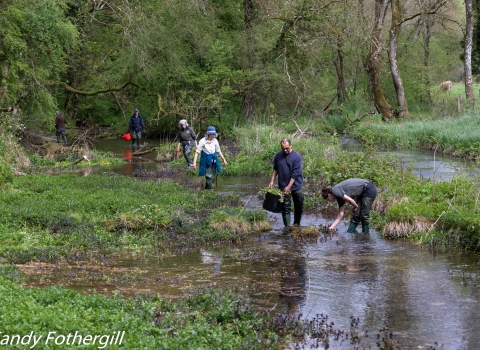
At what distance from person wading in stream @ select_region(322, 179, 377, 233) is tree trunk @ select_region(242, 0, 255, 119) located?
2383 centimetres

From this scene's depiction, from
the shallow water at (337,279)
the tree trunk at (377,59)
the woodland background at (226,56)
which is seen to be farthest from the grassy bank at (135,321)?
the tree trunk at (377,59)

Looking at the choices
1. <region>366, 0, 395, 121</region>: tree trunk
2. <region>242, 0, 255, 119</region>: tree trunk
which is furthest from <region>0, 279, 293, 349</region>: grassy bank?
<region>242, 0, 255, 119</region>: tree trunk

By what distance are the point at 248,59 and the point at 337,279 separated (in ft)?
93.1

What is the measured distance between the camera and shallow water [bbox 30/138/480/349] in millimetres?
8672

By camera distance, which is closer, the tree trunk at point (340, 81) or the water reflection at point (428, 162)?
the water reflection at point (428, 162)

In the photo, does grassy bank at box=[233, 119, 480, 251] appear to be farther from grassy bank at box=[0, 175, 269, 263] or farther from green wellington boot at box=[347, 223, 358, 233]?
grassy bank at box=[0, 175, 269, 263]

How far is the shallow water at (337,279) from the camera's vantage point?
867 centimetres

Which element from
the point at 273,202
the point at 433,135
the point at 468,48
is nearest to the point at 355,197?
the point at 273,202

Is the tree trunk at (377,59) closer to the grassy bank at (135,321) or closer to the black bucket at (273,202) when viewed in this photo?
the black bucket at (273,202)

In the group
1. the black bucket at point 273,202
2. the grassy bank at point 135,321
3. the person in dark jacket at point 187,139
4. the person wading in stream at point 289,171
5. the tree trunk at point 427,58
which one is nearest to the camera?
the grassy bank at point 135,321

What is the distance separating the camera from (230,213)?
15.1m

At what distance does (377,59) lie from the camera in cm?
3672

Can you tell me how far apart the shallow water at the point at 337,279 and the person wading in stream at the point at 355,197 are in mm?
372

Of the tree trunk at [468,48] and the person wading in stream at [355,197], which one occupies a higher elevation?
the tree trunk at [468,48]
